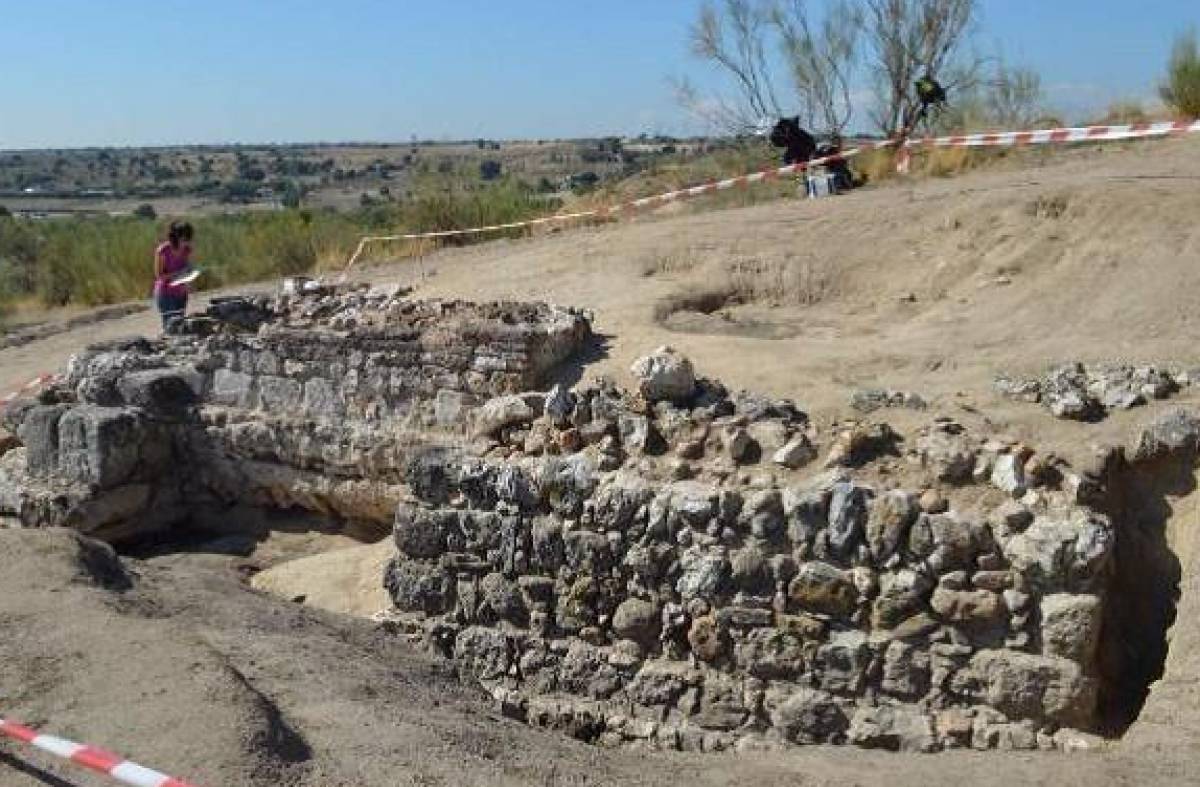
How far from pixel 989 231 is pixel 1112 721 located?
215 inches

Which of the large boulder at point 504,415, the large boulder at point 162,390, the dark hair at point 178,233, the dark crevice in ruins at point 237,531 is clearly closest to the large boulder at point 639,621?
the large boulder at point 504,415

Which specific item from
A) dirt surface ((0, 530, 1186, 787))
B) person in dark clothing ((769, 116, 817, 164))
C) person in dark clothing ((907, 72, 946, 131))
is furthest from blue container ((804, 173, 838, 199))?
dirt surface ((0, 530, 1186, 787))

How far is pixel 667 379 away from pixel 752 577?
56.3 inches

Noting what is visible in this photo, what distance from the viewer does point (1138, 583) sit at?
5.96 metres

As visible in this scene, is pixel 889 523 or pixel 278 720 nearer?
pixel 278 720

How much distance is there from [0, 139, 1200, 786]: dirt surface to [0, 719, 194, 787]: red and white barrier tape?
0.27 feet

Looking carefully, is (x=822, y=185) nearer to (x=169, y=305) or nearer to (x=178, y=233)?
(x=178, y=233)

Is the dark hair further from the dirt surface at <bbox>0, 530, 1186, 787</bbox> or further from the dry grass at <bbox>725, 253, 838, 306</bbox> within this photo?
the dirt surface at <bbox>0, 530, 1186, 787</bbox>

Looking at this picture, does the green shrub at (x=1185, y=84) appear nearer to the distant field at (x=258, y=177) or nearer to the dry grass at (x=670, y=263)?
the dry grass at (x=670, y=263)

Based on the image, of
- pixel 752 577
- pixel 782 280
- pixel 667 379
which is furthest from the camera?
pixel 782 280

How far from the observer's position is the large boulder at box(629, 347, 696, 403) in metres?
7.14

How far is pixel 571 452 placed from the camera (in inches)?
280

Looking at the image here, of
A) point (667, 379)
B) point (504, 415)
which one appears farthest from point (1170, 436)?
point (504, 415)

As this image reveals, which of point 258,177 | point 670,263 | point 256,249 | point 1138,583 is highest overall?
point 258,177
